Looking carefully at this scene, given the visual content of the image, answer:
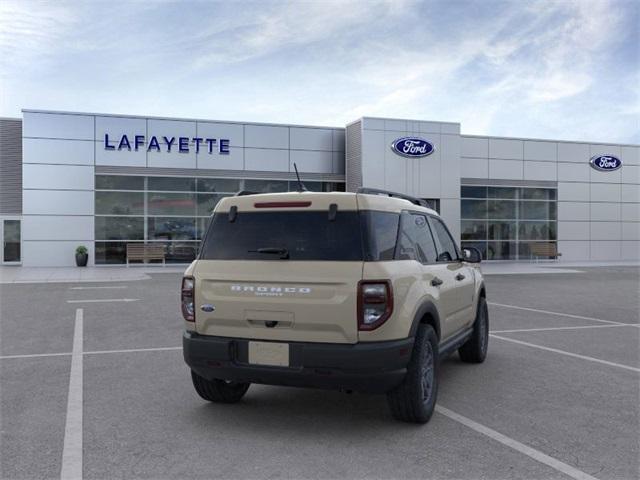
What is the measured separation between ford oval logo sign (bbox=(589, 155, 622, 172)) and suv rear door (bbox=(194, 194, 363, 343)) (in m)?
30.2

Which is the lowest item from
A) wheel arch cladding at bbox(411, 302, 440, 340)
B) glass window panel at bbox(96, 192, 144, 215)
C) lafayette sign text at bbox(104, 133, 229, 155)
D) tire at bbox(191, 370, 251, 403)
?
tire at bbox(191, 370, 251, 403)

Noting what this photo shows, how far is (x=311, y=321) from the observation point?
4211 mm

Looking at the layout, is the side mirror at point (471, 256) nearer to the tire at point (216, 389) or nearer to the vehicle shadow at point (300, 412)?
the vehicle shadow at point (300, 412)

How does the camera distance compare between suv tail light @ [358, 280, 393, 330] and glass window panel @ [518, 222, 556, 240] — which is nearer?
suv tail light @ [358, 280, 393, 330]

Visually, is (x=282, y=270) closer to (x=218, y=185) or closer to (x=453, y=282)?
(x=453, y=282)

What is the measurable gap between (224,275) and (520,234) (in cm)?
2779

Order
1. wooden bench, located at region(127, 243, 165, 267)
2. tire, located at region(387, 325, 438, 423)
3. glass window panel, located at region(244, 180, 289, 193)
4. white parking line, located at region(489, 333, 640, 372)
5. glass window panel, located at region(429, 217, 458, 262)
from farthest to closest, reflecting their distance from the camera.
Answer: glass window panel, located at region(244, 180, 289, 193)
wooden bench, located at region(127, 243, 165, 267)
white parking line, located at region(489, 333, 640, 372)
glass window panel, located at region(429, 217, 458, 262)
tire, located at region(387, 325, 438, 423)

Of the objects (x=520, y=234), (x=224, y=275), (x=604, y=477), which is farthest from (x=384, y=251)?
(x=520, y=234)

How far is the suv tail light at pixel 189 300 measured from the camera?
464cm

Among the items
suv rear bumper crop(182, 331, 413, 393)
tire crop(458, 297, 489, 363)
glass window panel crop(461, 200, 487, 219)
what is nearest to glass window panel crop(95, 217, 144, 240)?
glass window panel crop(461, 200, 487, 219)

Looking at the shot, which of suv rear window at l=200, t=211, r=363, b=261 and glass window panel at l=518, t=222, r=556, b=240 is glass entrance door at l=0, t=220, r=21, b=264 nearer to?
glass window panel at l=518, t=222, r=556, b=240

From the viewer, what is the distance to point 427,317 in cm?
483

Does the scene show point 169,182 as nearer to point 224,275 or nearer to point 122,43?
point 122,43

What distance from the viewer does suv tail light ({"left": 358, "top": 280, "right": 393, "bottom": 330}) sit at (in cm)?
414
